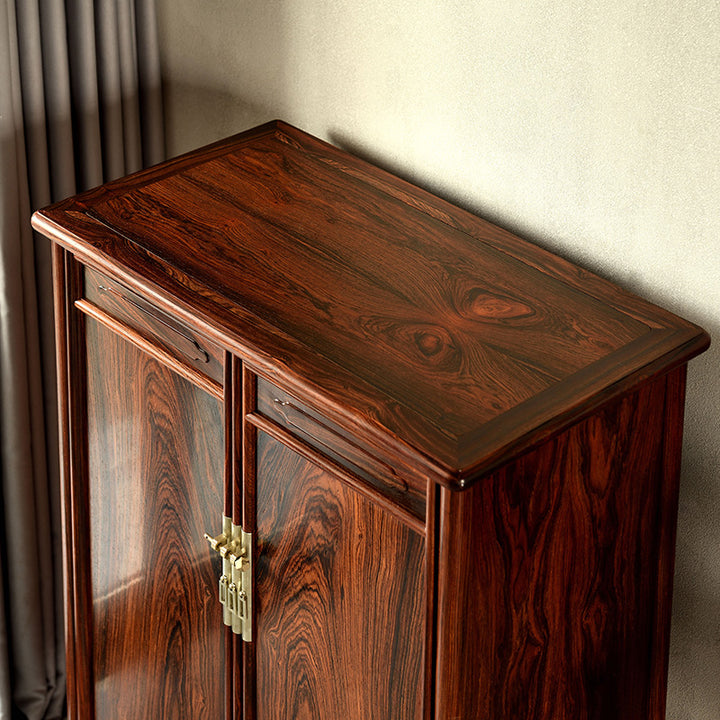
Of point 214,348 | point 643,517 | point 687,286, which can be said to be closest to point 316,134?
point 214,348

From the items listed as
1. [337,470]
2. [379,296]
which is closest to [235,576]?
[337,470]

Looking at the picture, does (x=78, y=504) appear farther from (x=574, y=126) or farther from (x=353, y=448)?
(x=574, y=126)

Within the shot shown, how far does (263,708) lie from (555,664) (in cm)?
36

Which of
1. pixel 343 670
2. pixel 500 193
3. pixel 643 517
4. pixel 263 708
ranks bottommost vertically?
pixel 263 708

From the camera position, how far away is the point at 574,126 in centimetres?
124

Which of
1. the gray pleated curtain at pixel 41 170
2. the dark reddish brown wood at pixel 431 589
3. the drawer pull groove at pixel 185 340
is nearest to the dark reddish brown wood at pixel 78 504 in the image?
the drawer pull groove at pixel 185 340

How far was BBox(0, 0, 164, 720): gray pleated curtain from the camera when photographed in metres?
1.64

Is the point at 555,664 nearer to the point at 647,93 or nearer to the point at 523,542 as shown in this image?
the point at 523,542

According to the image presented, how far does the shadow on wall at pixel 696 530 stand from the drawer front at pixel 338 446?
391 millimetres

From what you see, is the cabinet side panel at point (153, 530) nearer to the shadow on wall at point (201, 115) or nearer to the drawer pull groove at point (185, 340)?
the drawer pull groove at point (185, 340)

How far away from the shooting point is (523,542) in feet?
3.47

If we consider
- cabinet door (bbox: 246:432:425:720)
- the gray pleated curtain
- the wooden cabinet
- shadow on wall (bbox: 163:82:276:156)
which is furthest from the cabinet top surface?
the gray pleated curtain

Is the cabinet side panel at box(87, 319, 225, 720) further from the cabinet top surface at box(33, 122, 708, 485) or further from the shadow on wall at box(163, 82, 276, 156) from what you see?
the shadow on wall at box(163, 82, 276, 156)

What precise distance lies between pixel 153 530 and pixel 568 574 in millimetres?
534
